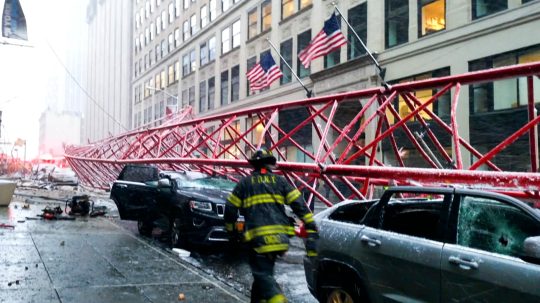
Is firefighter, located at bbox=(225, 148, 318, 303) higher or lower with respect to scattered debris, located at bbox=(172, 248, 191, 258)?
higher

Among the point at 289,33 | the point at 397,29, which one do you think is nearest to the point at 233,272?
the point at 397,29

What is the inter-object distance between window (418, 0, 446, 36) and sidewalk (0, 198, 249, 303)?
47.4ft

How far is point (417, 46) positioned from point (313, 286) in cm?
1637

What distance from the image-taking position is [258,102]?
30.2 m

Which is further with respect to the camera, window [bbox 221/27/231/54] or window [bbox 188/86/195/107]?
window [bbox 188/86/195/107]

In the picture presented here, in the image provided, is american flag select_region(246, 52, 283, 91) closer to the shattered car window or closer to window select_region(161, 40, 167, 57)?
the shattered car window

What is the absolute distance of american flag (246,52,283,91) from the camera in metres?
18.6

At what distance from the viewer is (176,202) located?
9414 mm

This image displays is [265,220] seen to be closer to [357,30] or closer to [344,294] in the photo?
[344,294]

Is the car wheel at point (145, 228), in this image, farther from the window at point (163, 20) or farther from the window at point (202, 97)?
the window at point (163, 20)

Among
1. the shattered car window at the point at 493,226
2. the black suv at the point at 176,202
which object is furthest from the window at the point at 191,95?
the shattered car window at the point at 493,226

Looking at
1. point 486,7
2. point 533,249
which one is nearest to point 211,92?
point 486,7

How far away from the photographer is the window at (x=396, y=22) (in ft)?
65.7

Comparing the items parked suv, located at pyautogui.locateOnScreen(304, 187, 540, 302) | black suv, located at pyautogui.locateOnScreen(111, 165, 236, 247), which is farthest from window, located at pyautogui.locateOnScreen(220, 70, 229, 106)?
parked suv, located at pyautogui.locateOnScreen(304, 187, 540, 302)
